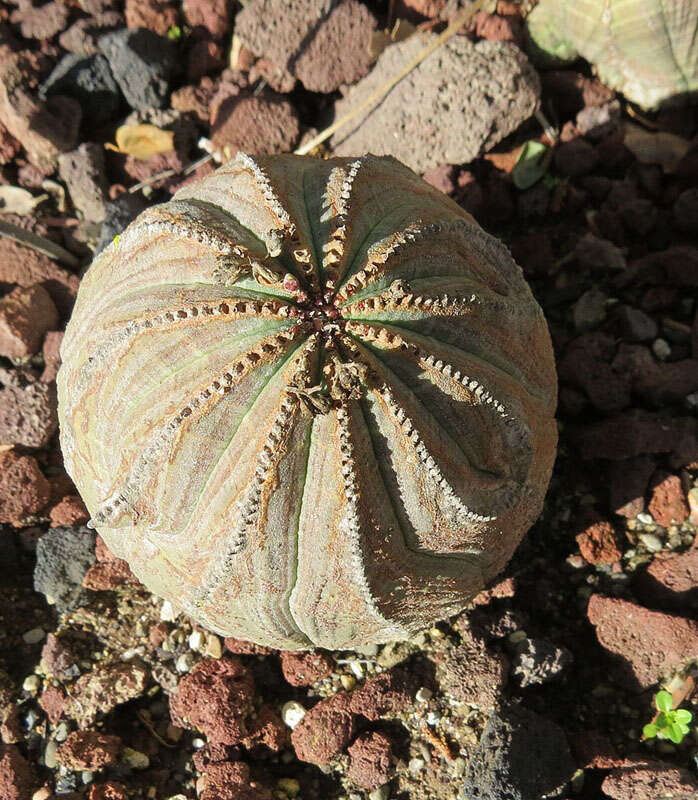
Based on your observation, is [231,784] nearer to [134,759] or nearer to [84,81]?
[134,759]

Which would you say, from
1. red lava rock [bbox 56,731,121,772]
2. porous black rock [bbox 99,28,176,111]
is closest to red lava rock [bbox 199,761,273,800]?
red lava rock [bbox 56,731,121,772]

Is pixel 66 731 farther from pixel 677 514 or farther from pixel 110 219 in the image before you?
pixel 677 514

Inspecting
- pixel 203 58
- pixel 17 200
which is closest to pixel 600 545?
pixel 203 58

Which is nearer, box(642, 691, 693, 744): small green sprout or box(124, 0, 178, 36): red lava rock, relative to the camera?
box(642, 691, 693, 744): small green sprout

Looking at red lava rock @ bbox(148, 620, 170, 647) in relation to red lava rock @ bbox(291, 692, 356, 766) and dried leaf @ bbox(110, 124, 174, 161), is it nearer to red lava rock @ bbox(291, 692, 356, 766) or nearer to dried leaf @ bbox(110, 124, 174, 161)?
red lava rock @ bbox(291, 692, 356, 766)

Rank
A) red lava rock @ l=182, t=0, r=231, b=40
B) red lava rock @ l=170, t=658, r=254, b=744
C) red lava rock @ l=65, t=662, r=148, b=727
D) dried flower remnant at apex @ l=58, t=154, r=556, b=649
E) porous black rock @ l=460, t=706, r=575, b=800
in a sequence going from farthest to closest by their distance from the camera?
red lava rock @ l=182, t=0, r=231, b=40 → red lava rock @ l=65, t=662, r=148, b=727 → red lava rock @ l=170, t=658, r=254, b=744 → porous black rock @ l=460, t=706, r=575, b=800 → dried flower remnant at apex @ l=58, t=154, r=556, b=649

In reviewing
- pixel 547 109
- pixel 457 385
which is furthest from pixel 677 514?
pixel 547 109
